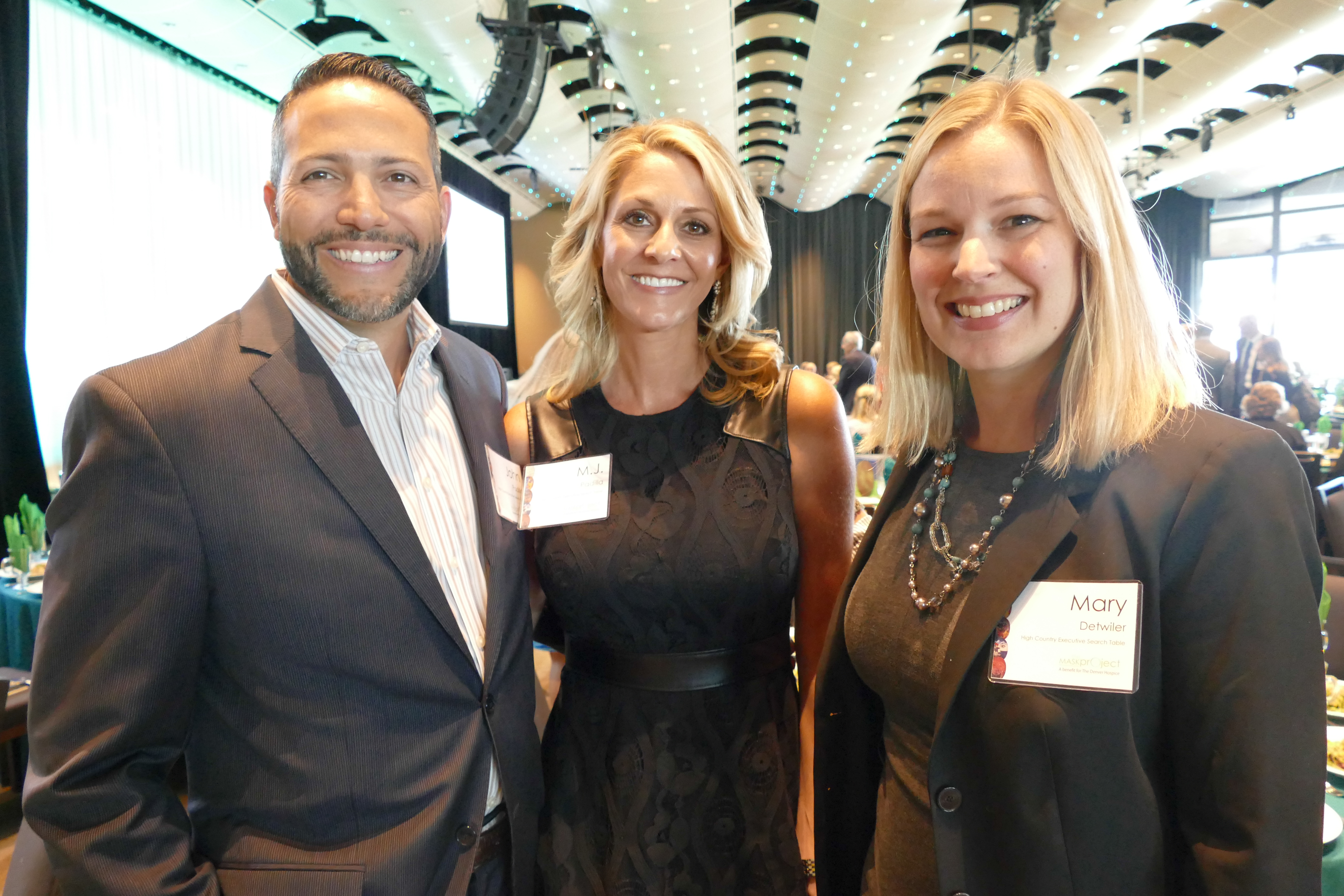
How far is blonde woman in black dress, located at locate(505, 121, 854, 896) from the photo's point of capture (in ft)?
4.80

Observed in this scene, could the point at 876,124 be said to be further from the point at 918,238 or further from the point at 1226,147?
the point at 918,238

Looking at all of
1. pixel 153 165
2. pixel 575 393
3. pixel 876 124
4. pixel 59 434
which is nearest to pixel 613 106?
pixel 876 124

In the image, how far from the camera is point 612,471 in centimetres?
157

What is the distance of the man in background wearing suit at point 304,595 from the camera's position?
93 centimetres

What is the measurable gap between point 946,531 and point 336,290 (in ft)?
3.28

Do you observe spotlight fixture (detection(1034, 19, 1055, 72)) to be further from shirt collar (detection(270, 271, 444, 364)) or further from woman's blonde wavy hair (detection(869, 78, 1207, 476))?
shirt collar (detection(270, 271, 444, 364))

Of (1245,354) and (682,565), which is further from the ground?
(1245,354)

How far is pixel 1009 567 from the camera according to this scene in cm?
100

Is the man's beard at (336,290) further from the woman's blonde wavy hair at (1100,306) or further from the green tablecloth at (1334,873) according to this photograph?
the green tablecloth at (1334,873)

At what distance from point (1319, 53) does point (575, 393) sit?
8.93 meters

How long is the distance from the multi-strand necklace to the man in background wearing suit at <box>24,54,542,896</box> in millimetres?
667

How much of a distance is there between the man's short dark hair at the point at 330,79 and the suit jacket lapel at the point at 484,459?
15.6 inches

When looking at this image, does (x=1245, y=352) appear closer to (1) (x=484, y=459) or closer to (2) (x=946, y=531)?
(2) (x=946, y=531)

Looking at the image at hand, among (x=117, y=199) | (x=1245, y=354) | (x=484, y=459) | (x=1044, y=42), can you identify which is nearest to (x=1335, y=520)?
(x=484, y=459)
